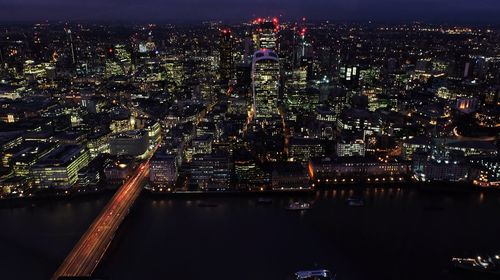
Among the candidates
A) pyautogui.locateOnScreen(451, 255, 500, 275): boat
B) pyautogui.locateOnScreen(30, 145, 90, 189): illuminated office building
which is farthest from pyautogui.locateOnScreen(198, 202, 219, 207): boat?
pyautogui.locateOnScreen(451, 255, 500, 275): boat

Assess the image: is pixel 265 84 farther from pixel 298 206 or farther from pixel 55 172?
pixel 55 172

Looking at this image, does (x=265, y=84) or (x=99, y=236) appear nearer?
(x=99, y=236)

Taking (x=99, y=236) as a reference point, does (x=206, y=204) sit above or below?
below

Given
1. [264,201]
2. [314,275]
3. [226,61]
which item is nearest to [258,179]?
[264,201]

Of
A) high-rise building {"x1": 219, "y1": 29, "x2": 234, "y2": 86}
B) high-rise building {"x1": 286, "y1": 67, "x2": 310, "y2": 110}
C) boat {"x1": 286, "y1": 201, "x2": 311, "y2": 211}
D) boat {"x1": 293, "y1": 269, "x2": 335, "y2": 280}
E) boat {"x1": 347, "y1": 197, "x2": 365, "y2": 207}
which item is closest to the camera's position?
boat {"x1": 293, "y1": 269, "x2": 335, "y2": 280}

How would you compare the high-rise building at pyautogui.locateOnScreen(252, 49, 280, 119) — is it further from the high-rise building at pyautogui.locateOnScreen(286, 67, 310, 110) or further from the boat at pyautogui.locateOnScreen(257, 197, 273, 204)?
the boat at pyautogui.locateOnScreen(257, 197, 273, 204)

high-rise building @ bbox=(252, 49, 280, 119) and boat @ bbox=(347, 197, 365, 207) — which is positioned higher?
high-rise building @ bbox=(252, 49, 280, 119)

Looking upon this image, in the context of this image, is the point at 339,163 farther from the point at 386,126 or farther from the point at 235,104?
the point at 235,104
